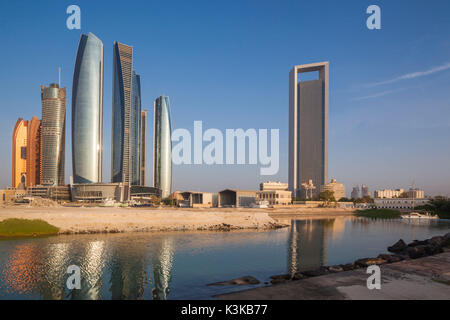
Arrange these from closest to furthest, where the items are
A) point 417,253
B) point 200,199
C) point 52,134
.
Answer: point 417,253
point 200,199
point 52,134

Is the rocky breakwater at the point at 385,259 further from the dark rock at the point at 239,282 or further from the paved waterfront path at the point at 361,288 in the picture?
the paved waterfront path at the point at 361,288

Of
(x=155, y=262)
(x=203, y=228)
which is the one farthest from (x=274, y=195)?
(x=155, y=262)

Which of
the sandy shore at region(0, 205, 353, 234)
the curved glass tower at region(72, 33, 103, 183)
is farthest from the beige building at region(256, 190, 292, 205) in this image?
the curved glass tower at region(72, 33, 103, 183)

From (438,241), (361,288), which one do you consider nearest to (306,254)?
(438,241)

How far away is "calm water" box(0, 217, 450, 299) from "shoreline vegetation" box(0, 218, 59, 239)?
Result: 4563 millimetres

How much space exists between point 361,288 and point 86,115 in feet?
597

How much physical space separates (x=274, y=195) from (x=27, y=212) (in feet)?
389

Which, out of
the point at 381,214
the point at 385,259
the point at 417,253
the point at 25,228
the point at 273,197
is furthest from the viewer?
the point at 273,197

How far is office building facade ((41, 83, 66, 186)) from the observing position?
630 feet

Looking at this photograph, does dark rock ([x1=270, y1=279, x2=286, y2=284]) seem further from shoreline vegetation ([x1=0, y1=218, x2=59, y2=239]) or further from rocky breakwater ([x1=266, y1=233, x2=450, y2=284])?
shoreline vegetation ([x1=0, y1=218, x2=59, y2=239])

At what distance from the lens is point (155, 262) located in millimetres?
31969

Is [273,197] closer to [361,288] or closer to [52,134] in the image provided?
[361,288]

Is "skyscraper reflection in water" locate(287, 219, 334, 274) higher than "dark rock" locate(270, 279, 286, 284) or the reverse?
the reverse

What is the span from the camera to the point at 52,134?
19238 cm
